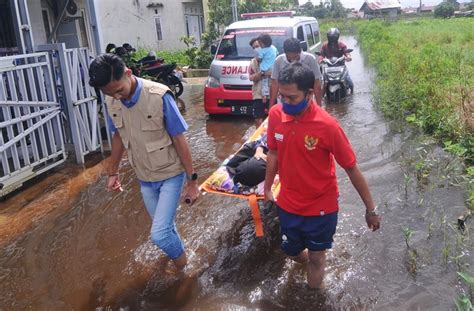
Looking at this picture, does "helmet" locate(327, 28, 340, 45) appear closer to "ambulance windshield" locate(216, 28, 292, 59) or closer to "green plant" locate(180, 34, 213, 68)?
"ambulance windshield" locate(216, 28, 292, 59)

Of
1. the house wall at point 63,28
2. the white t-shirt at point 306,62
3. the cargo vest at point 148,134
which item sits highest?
the house wall at point 63,28

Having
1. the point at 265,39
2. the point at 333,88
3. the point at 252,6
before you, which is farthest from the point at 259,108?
the point at 252,6

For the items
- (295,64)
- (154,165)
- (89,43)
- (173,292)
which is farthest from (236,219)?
(89,43)

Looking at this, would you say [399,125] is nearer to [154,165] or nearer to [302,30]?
[302,30]

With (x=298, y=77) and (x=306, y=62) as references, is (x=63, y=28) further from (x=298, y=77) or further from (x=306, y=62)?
(x=298, y=77)

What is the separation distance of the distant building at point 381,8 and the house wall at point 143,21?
190 ft

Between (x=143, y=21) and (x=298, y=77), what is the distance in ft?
54.1

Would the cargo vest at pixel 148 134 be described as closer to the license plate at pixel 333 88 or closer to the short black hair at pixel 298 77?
the short black hair at pixel 298 77

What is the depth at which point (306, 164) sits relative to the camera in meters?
2.95

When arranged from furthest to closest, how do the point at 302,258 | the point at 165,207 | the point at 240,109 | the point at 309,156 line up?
the point at 240,109 < the point at 302,258 < the point at 165,207 < the point at 309,156

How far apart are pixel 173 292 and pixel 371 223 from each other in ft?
5.45

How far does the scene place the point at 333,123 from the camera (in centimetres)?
282

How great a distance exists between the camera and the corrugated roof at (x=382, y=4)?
260 feet

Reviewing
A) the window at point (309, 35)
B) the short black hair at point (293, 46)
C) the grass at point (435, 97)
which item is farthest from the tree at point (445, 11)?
the short black hair at point (293, 46)
